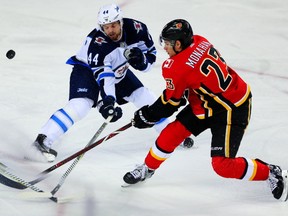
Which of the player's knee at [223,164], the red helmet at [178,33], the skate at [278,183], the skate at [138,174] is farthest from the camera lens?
the skate at [138,174]

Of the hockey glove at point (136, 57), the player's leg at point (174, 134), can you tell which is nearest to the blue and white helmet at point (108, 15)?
the hockey glove at point (136, 57)

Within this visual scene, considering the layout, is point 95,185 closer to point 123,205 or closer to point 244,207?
point 123,205

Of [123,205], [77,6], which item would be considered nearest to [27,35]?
[77,6]

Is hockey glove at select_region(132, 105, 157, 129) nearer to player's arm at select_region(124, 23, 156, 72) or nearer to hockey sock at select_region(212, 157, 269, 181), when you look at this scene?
hockey sock at select_region(212, 157, 269, 181)

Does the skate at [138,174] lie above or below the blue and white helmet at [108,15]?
below

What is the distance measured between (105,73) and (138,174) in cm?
64

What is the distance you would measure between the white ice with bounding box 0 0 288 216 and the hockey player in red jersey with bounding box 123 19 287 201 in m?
0.20

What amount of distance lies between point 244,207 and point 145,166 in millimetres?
590

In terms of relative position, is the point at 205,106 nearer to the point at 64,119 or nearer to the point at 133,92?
the point at 133,92

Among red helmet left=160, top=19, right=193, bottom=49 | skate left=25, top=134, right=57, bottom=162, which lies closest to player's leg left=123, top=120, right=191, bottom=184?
red helmet left=160, top=19, right=193, bottom=49

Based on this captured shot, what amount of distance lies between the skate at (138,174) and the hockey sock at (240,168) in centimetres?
43

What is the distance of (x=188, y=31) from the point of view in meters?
3.44

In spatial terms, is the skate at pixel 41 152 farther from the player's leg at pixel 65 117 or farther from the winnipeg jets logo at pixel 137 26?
the winnipeg jets logo at pixel 137 26

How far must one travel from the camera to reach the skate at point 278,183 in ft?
11.9
